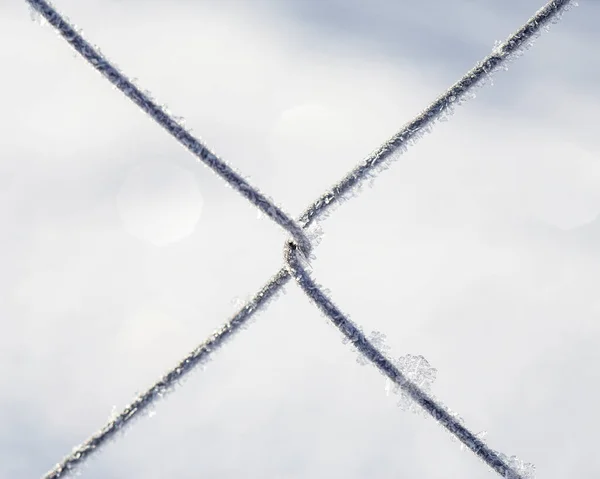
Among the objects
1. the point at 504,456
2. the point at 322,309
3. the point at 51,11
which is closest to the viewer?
the point at 51,11

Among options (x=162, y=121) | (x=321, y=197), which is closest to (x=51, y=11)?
(x=162, y=121)

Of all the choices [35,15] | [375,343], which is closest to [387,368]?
[375,343]

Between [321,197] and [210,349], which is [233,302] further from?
[321,197]

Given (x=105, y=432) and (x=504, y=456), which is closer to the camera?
(x=105, y=432)

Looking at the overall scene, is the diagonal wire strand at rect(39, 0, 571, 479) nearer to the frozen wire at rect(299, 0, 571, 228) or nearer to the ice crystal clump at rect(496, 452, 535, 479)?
the frozen wire at rect(299, 0, 571, 228)

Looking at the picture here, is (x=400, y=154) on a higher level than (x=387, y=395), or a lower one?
higher

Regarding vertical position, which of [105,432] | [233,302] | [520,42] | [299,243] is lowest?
[105,432]
